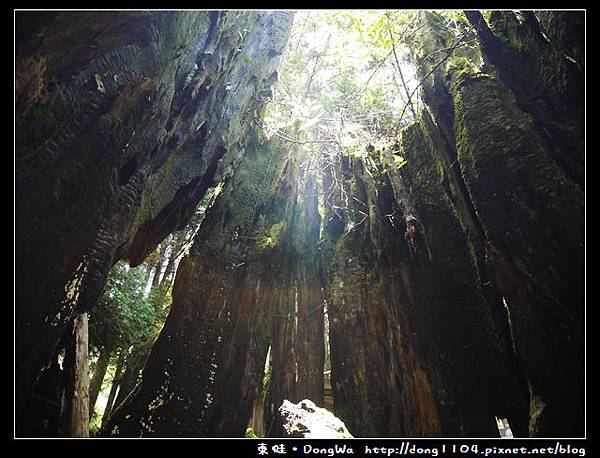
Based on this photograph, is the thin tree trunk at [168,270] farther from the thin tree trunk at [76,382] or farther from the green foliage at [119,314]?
the thin tree trunk at [76,382]

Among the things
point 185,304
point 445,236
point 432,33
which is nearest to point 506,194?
point 445,236

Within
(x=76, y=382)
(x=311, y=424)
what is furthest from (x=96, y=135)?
(x=76, y=382)

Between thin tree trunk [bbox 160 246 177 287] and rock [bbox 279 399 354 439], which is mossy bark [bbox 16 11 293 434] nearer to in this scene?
rock [bbox 279 399 354 439]

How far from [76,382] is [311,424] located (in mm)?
4327

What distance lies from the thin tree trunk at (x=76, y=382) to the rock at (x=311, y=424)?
3.50 meters

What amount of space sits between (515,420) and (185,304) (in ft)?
20.5

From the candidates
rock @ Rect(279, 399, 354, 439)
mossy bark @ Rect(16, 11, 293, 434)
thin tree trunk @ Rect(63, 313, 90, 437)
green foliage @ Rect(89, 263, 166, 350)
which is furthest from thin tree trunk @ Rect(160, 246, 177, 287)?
rock @ Rect(279, 399, 354, 439)

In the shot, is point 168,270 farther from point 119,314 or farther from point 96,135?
point 96,135

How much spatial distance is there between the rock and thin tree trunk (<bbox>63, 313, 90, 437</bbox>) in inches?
138

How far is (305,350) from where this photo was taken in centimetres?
941

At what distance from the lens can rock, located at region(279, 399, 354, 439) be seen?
3635 mm

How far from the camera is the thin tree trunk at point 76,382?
555 centimetres

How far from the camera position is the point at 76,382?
5.84m

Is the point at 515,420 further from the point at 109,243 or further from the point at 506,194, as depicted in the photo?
the point at 109,243
